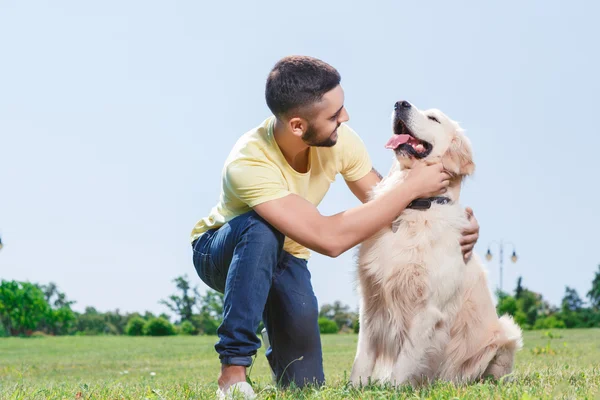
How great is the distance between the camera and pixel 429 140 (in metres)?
3.99

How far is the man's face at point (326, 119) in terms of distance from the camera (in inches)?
153

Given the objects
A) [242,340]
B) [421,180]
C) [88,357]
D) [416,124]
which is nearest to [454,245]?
[421,180]

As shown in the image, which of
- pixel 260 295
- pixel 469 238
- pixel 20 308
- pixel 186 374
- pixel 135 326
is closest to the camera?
pixel 260 295

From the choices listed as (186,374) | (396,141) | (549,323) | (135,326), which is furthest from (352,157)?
(549,323)

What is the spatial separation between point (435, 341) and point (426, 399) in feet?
2.82

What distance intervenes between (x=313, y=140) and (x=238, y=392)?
1494 mm

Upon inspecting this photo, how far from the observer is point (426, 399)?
3066 mm

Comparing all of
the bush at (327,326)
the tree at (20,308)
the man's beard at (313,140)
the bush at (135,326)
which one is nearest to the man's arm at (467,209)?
the man's beard at (313,140)

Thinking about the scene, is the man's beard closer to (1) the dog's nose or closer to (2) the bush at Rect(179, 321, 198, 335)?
(1) the dog's nose

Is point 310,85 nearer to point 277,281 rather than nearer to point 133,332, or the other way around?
point 277,281

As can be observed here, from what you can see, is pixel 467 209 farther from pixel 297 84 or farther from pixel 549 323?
pixel 549 323

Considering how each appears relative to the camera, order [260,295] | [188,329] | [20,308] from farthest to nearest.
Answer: [20,308] → [188,329] → [260,295]

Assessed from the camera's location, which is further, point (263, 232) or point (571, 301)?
point (571, 301)

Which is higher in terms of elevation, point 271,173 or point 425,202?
point 271,173
